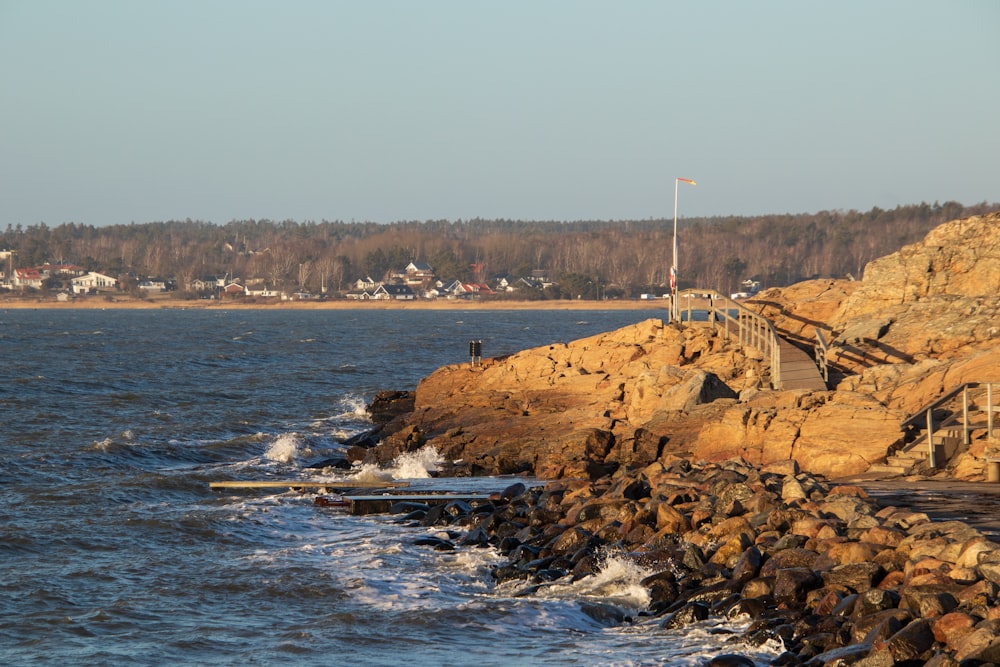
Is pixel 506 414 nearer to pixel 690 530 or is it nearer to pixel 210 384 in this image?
pixel 690 530

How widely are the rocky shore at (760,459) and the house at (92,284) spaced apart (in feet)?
556

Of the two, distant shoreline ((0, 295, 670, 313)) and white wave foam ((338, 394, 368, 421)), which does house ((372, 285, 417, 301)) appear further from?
white wave foam ((338, 394, 368, 421))

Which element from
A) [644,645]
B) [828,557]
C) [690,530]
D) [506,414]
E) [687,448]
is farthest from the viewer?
[506,414]

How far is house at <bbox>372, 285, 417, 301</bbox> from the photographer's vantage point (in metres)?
177

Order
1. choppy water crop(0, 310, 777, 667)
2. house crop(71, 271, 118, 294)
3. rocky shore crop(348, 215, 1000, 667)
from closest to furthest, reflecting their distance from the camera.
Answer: rocky shore crop(348, 215, 1000, 667), choppy water crop(0, 310, 777, 667), house crop(71, 271, 118, 294)

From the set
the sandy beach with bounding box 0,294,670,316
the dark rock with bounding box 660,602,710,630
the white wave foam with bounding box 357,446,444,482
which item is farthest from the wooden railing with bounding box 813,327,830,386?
the sandy beach with bounding box 0,294,670,316

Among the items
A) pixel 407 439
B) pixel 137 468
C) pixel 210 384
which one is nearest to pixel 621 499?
pixel 407 439

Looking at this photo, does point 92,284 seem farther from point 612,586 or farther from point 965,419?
point 612,586

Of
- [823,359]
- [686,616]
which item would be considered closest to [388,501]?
[686,616]

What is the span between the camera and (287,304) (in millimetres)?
186125

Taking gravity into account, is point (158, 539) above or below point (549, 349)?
below

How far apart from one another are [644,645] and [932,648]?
9.93ft

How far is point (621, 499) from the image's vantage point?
17.5 meters

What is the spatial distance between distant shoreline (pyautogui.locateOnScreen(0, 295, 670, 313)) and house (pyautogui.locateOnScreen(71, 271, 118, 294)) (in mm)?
3974
